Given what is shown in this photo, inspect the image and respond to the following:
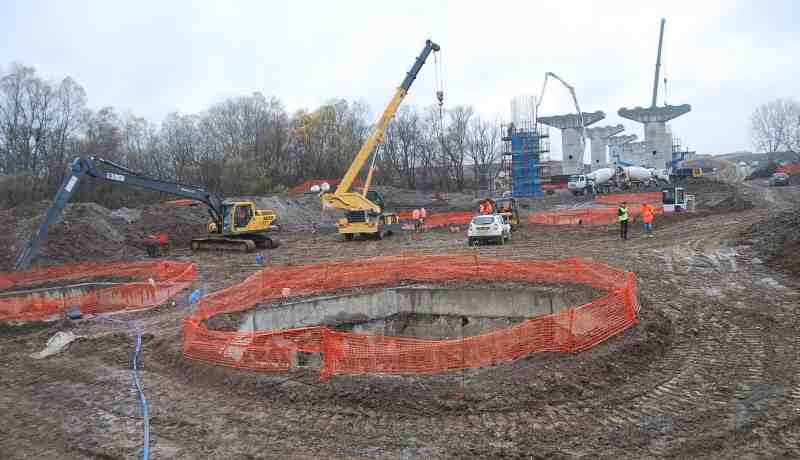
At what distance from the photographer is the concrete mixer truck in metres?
47.8

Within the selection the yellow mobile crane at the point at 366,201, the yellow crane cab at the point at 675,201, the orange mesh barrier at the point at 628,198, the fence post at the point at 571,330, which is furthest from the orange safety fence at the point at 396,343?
the orange mesh barrier at the point at 628,198

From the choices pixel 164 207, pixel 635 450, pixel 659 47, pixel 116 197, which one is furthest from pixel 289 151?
pixel 635 450

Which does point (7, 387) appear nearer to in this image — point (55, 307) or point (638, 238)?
point (55, 307)

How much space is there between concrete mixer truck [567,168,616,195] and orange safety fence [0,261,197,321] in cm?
3751

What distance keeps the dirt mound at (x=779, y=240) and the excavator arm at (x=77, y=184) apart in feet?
72.1

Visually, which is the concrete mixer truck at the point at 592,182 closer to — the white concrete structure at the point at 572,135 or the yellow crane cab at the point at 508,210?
the white concrete structure at the point at 572,135

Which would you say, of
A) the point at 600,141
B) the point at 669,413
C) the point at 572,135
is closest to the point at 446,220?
the point at 669,413

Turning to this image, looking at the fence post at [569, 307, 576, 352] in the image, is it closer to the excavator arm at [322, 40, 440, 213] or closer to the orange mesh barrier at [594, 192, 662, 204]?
the excavator arm at [322, 40, 440, 213]

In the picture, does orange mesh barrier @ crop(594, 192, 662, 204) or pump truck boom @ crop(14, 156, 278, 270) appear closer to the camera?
pump truck boom @ crop(14, 156, 278, 270)

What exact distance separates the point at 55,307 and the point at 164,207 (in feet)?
67.1

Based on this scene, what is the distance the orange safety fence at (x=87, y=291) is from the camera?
560 inches

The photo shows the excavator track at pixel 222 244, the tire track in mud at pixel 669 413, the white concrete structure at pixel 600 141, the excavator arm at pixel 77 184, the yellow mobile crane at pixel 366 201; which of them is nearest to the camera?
the tire track in mud at pixel 669 413

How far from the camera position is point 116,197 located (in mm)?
44469

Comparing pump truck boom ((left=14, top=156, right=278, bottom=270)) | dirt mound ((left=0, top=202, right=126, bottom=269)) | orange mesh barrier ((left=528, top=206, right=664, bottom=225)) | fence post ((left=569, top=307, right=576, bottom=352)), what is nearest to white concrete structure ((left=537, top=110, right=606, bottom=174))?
orange mesh barrier ((left=528, top=206, right=664, bottom=225))
